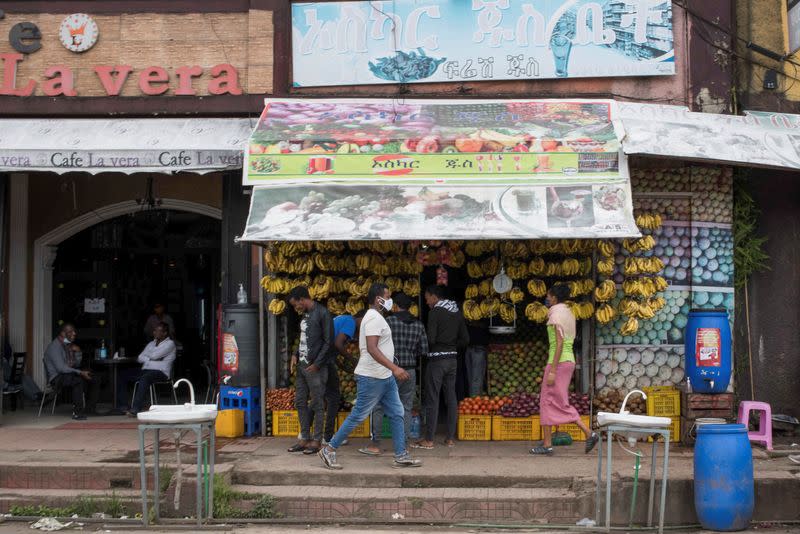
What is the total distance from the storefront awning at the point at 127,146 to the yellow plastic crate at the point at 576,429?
482cm

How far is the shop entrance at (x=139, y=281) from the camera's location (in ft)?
48.5

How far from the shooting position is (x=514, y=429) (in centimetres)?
1083

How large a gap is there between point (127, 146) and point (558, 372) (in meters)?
5.65

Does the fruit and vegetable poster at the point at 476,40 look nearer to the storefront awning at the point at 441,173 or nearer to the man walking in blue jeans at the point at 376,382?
the storefront awning at the point at 441,173

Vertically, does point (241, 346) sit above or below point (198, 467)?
above

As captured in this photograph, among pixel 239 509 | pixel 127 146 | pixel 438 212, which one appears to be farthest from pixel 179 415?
pixel 127 146

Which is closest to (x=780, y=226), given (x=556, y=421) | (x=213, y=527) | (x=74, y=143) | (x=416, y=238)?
(x=556, y=421)

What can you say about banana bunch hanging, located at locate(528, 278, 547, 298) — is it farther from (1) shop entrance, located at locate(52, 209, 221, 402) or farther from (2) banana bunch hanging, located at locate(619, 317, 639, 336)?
(1) shop entrance, located at locate(52, 209, 221, 402)

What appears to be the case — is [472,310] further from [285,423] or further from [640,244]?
[285,423]

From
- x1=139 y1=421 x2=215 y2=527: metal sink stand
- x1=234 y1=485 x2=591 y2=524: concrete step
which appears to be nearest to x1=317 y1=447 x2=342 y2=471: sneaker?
x1=234 y1=485 x2=591 y2=524: concrete step

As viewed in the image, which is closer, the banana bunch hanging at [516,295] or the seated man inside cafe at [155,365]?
the banana bunch hanging at [516,295]

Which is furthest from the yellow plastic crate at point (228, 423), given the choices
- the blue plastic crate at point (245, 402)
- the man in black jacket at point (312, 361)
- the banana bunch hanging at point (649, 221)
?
the banana bunch hanging at point (649, 221)

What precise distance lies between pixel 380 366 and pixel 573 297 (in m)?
2.90

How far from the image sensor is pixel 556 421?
9867 mm
